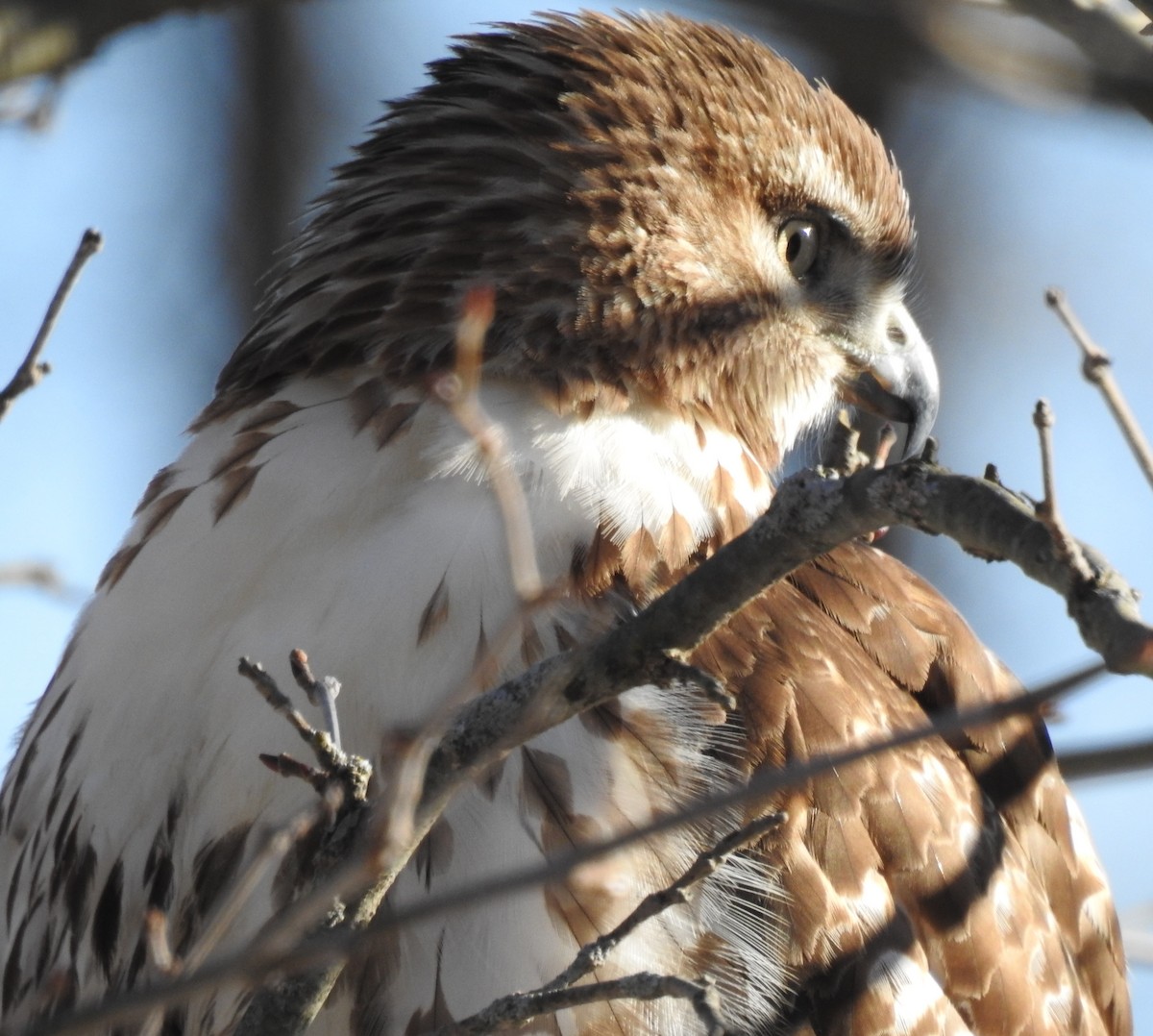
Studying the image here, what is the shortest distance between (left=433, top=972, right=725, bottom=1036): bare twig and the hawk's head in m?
1.27

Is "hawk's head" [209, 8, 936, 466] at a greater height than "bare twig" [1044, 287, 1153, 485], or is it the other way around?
"bare twig" [1044, 287, 1153, 485]

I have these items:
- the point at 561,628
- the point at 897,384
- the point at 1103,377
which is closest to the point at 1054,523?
the point at 1103,377

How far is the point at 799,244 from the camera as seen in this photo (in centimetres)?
340

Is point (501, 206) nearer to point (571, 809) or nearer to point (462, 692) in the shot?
point (571, 809)

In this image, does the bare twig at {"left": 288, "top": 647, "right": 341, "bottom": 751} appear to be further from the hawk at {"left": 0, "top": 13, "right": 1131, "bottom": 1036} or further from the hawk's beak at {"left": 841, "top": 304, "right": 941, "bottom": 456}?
the hawk's beak at {"left": 841, "top": 304, "right": 941, "bottom": 456}

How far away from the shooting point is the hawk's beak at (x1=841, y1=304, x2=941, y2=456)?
341 centimetres

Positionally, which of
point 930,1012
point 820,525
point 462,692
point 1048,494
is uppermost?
point 1048,494

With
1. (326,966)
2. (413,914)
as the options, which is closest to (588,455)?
(326,966)

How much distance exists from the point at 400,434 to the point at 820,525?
1.18 metres

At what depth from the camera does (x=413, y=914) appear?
4.56 feet

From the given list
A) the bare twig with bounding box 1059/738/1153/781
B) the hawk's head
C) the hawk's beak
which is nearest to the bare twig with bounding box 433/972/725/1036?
the bare twig with bounding box 1059/738/1153/781

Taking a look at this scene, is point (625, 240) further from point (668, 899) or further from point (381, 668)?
point (668, 899)

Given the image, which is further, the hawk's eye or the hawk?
the hawk's eye

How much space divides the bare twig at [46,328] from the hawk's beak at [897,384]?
66.7 inches
